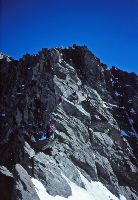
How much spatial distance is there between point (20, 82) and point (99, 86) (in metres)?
19.6

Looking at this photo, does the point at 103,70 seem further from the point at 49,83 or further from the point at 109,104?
the point at 49,83

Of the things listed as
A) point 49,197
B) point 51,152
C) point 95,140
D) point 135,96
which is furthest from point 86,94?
point 49,197

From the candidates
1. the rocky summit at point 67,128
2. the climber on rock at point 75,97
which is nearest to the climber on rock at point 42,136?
the rocky summit at point 67,128

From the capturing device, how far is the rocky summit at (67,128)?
1270 inches

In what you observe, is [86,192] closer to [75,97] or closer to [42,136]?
[42,136]

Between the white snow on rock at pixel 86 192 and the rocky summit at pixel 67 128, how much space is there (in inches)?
3.7

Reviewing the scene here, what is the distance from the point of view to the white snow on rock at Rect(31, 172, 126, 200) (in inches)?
1185

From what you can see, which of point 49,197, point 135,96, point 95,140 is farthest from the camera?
point 135,96

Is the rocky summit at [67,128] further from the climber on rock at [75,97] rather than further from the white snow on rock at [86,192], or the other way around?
the climber on rock at [75,97]

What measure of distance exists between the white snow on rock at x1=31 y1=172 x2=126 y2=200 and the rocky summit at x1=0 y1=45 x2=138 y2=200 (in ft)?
0.31

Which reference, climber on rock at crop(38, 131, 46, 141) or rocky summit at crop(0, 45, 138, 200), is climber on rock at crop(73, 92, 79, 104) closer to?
rocky summit at crop(0, 45, 138, 200)

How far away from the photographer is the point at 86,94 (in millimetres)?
62969

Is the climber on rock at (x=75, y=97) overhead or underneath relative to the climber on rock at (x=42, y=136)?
overhead

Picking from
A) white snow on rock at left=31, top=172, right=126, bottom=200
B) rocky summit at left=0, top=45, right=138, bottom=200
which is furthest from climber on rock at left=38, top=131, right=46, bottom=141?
white snow on rock at left=31, top=172, right=126, bottom=200
